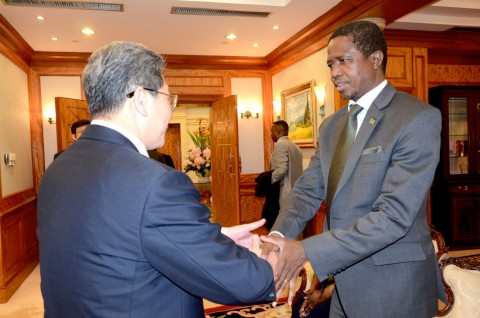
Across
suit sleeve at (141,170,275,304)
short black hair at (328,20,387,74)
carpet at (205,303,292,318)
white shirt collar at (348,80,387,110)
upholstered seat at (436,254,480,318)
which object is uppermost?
short black hair at (328,20,387,74)

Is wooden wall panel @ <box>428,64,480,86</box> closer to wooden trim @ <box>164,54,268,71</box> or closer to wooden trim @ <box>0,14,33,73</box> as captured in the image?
wooden trim @ <box>164,54,268,71</box>

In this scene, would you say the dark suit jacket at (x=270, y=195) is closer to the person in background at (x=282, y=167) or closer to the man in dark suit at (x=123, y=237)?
the person in background at (x=282, y=167)

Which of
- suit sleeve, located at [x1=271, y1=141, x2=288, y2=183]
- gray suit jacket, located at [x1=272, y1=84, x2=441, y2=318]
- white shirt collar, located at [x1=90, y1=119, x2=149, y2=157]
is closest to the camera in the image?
white shirt collar, located at [x1=90, y1=119, x2=149, y2=157]

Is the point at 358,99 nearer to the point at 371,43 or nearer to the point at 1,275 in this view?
the point at 371,43

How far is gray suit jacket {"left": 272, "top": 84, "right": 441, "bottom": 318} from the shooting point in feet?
4.66

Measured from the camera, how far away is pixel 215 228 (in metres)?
1.05

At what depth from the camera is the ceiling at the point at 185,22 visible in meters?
4.76

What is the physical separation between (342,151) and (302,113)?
4709 millimetres

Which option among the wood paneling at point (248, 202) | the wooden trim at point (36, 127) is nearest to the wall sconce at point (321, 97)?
the wood paneling at point (248, 202)

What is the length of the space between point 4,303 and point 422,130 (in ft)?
15.7

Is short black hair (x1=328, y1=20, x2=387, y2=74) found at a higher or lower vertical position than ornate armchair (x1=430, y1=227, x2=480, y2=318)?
higher

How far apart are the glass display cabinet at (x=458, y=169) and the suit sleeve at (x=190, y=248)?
580 centimetres

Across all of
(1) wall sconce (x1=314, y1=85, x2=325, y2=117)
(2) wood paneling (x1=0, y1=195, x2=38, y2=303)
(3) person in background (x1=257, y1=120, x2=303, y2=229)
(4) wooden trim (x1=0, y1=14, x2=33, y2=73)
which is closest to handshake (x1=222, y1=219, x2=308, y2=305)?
(3) person in background (x1=257, y1=120, x2=303, y2=229)

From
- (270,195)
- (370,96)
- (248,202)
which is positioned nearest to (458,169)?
(270,195)
